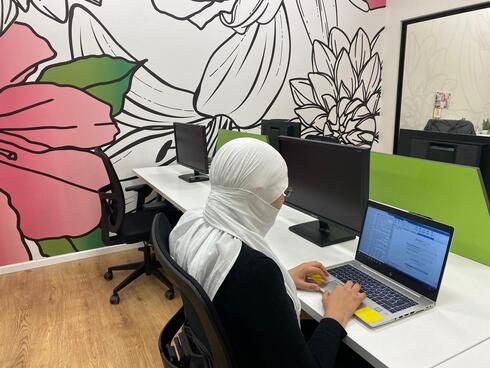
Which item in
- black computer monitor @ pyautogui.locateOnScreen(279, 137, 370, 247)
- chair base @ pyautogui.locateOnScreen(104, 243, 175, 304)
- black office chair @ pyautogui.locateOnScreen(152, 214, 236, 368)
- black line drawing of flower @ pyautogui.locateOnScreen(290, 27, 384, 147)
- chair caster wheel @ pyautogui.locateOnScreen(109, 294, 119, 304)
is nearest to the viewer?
black office chair @ pyautogui.locateOnScreen(152, 214, 236, 368)

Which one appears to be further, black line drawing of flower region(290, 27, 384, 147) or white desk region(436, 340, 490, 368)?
black line drawing of flower region(290, 27, 384, 147)

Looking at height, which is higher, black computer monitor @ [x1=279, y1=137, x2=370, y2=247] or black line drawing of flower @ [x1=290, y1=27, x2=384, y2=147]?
black line drawing of flower @ [x1=290, y1=27, x2=384, y2=147]

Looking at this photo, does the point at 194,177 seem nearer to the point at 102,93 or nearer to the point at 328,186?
the point at 102,93

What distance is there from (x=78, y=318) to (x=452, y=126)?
13.6 ft

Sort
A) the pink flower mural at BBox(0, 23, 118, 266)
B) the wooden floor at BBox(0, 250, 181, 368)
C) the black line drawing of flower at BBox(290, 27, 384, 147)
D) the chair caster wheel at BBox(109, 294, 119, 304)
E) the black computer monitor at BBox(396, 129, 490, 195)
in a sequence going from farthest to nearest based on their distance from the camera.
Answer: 1. the black line drawing of flower at BBox(290, 27, 384, 147)
2. the pink flower mural at BBox(0, 23, 118, 266)
3. the chair caster wheel at BBox(109, 294, 119, 304)
4. the wooden floor at BBox(0, 250, 181, 368)
5. the black computer monitor at BBox(396, 129, 490, 195)

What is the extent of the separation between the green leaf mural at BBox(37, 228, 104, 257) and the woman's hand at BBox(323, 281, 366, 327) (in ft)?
8.80

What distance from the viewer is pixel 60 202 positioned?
10.4ft

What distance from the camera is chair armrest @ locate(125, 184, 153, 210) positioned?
3.18 meters

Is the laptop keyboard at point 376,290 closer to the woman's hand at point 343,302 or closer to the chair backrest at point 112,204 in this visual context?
the woman's hand at point 343,302

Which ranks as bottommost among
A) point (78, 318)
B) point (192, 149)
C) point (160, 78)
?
point (78, 318)

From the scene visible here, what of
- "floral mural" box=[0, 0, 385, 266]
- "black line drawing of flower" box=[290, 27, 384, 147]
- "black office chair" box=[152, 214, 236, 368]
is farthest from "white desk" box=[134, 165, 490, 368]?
"black line drawing of flower" box=[290, 27, 384, 147]

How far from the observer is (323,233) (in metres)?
1.78

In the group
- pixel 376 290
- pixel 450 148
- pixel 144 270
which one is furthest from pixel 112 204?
pixel 450 148

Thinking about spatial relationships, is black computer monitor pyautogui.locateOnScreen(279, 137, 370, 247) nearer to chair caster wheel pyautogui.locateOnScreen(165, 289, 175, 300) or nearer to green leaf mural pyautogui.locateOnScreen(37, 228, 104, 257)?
chair caster wheel pyautogui.locateOnScreen(165, 289, 175, 300)
